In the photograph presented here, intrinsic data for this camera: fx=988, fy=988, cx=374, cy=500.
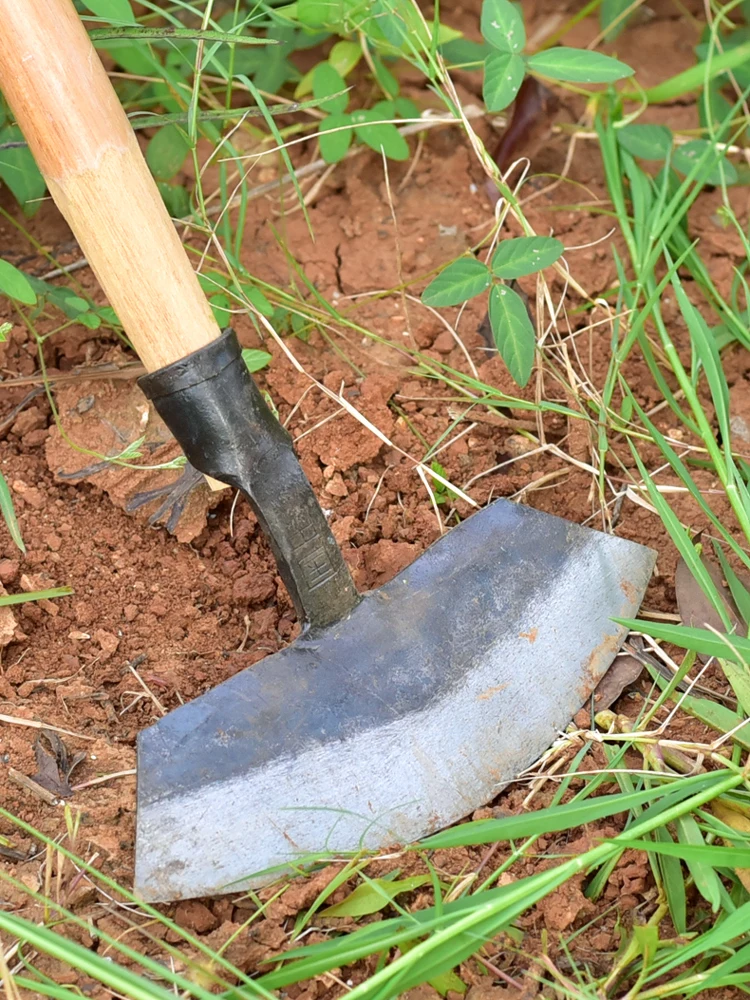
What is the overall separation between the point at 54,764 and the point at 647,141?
6.49ft

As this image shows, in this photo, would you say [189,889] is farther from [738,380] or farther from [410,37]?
[410,37]

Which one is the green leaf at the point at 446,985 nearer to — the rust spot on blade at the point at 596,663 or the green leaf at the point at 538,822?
the green leaf at the point at 538,822

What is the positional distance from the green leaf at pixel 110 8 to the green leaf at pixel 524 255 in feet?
2.71

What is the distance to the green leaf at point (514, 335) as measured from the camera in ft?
6.31

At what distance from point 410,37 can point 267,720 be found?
4.97ft

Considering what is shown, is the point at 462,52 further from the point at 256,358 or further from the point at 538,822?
the point at 538,822

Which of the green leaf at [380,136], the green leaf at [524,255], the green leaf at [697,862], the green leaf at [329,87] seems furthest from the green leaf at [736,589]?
the green leaf at [329,87]

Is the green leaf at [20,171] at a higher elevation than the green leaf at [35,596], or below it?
higher

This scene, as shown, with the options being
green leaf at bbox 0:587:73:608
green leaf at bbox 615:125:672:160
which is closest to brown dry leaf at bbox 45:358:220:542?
green leaf at bbox 0:587:73:608

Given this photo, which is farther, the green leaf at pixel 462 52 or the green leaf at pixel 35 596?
the green leaf at pixel 462 52

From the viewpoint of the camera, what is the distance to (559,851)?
1613 millimetres

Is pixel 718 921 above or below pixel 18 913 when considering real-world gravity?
below

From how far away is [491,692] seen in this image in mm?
1679

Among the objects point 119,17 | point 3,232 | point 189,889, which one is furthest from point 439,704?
point 3,232
